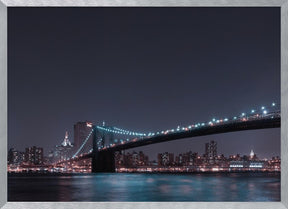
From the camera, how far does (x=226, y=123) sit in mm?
18125

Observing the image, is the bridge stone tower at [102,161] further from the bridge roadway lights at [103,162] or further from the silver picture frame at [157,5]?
the silver picture frame at [157,5]

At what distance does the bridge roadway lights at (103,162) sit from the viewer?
2175cm

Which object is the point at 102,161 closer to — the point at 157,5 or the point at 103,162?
the point at 103,162

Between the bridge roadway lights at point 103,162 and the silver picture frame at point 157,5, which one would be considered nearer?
the silver picture frame at point 157,5

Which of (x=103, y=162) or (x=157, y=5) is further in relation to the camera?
(x=103, y=162)

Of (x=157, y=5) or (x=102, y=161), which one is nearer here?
(x=157, y=5)

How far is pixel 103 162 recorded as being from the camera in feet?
74.2

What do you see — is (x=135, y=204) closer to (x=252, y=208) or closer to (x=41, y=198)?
Result: (x=252, y=208)

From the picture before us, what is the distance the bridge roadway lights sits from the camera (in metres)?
21.8

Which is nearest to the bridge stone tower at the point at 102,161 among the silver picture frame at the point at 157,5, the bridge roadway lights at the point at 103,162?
the bridge roadway lights at the point at 103,162

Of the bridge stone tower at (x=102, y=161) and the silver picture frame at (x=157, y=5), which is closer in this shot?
the silver picture frame at (x=157, y=5)

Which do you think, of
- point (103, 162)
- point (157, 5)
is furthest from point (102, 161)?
point (157, 5)

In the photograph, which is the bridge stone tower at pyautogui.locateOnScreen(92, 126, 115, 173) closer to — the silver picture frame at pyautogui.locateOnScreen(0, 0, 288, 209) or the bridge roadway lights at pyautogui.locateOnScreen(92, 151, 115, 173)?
the bridge roadway lights at pyautogui.locateOnScreen(92, 151, 115, 173)

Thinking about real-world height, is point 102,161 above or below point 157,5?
below
